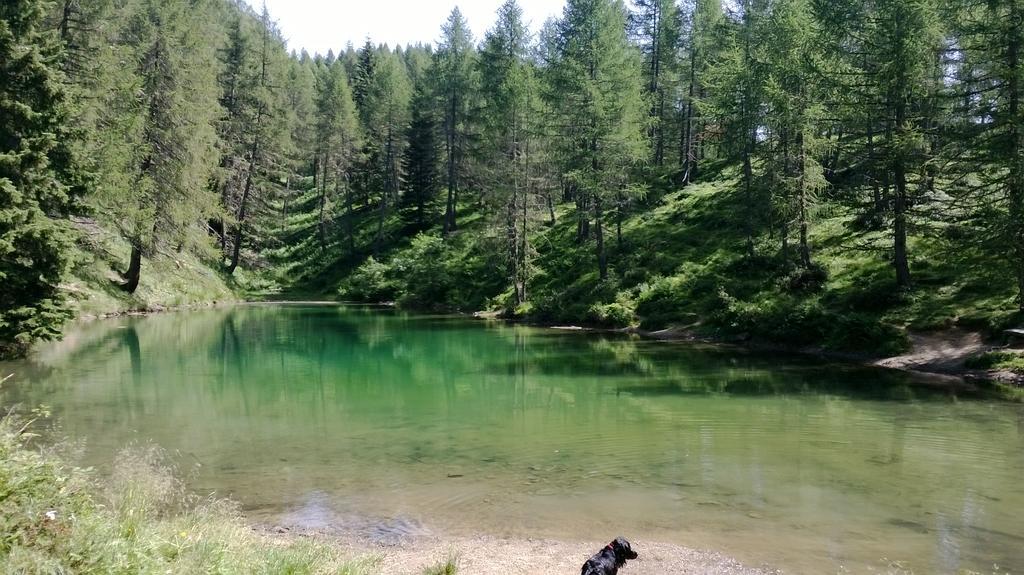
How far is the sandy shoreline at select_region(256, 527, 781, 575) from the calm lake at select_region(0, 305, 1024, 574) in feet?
1.07

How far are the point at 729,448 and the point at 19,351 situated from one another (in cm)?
2128

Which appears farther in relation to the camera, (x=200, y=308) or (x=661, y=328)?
(x=200, y=308)

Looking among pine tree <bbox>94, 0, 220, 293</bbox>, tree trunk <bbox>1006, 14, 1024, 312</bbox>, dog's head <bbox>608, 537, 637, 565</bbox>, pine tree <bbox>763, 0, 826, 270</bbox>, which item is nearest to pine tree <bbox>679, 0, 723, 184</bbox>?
pine tree <bbox>763, 0, 826, 270</bbox>

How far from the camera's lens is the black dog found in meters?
7.04

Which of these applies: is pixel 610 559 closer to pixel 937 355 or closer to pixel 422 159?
pixel 937 355

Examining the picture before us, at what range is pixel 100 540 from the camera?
15.6 ft

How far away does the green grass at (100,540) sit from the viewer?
Result: 4.40 meters

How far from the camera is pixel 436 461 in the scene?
11.8m

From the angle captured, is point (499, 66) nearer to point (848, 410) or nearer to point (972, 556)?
point (848, 410)

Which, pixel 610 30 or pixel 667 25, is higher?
pixel 667 25

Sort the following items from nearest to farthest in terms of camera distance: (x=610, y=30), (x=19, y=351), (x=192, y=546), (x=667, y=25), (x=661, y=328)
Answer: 1. (x=192, y=546)
2. (x=19, y=351)
3. (x=661, y=328)
4. (x=610, y=30)
5. (x=667, y=25)

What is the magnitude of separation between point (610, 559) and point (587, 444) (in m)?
5.82

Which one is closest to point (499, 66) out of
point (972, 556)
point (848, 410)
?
point (848, 410)

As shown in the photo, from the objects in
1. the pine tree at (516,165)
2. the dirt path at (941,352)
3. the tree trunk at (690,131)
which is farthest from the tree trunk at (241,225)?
the dirt path at (941,352)
